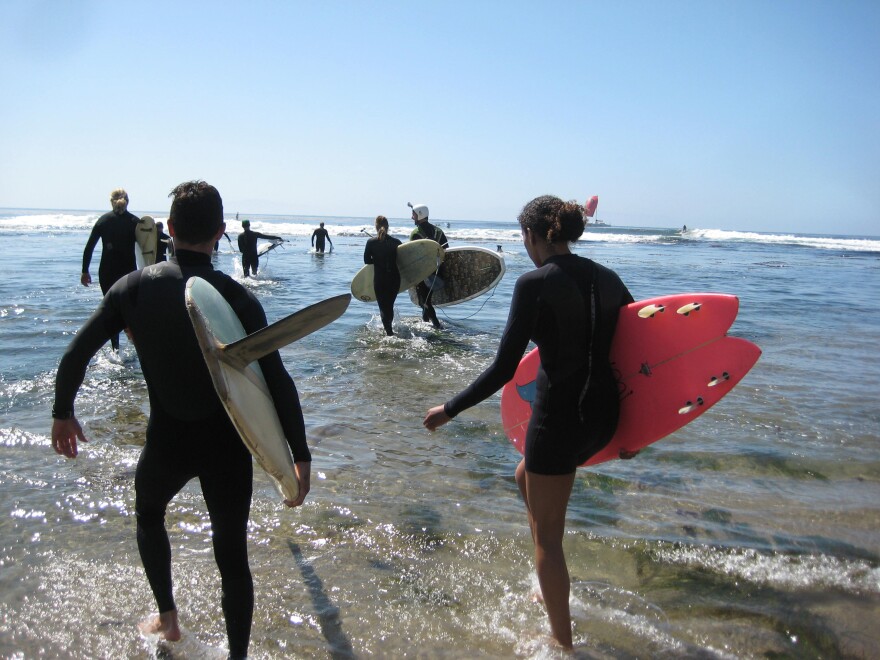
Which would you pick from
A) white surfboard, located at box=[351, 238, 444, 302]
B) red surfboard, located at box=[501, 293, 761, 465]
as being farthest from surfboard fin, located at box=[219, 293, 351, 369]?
white surfboard, located at box=[351, 238, 444, 302]

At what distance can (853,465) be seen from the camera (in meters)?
4.66

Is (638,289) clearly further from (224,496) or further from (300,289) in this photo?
(224,496)

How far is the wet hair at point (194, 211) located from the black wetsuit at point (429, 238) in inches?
307

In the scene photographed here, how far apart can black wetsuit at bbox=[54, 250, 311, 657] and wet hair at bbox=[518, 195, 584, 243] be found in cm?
108

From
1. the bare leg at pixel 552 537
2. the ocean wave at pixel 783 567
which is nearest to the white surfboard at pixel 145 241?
the bare leg at pixel 552 537

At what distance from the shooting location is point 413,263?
32.9 feet

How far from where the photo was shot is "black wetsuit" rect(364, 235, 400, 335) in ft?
30.9

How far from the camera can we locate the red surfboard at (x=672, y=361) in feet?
8.86

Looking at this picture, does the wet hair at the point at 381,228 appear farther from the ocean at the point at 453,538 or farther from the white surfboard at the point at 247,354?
the white surfboard at the point at 247,354

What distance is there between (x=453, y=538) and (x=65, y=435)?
195cm

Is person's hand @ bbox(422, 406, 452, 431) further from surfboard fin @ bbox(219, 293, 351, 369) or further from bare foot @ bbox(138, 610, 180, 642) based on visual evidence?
bare foot @ bbox(138, 610, 180, 642)

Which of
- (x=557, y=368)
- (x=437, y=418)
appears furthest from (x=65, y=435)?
(x=557, y=368)

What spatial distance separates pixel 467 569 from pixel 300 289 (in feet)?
43.8

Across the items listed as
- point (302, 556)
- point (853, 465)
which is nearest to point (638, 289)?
point (853, 465)
